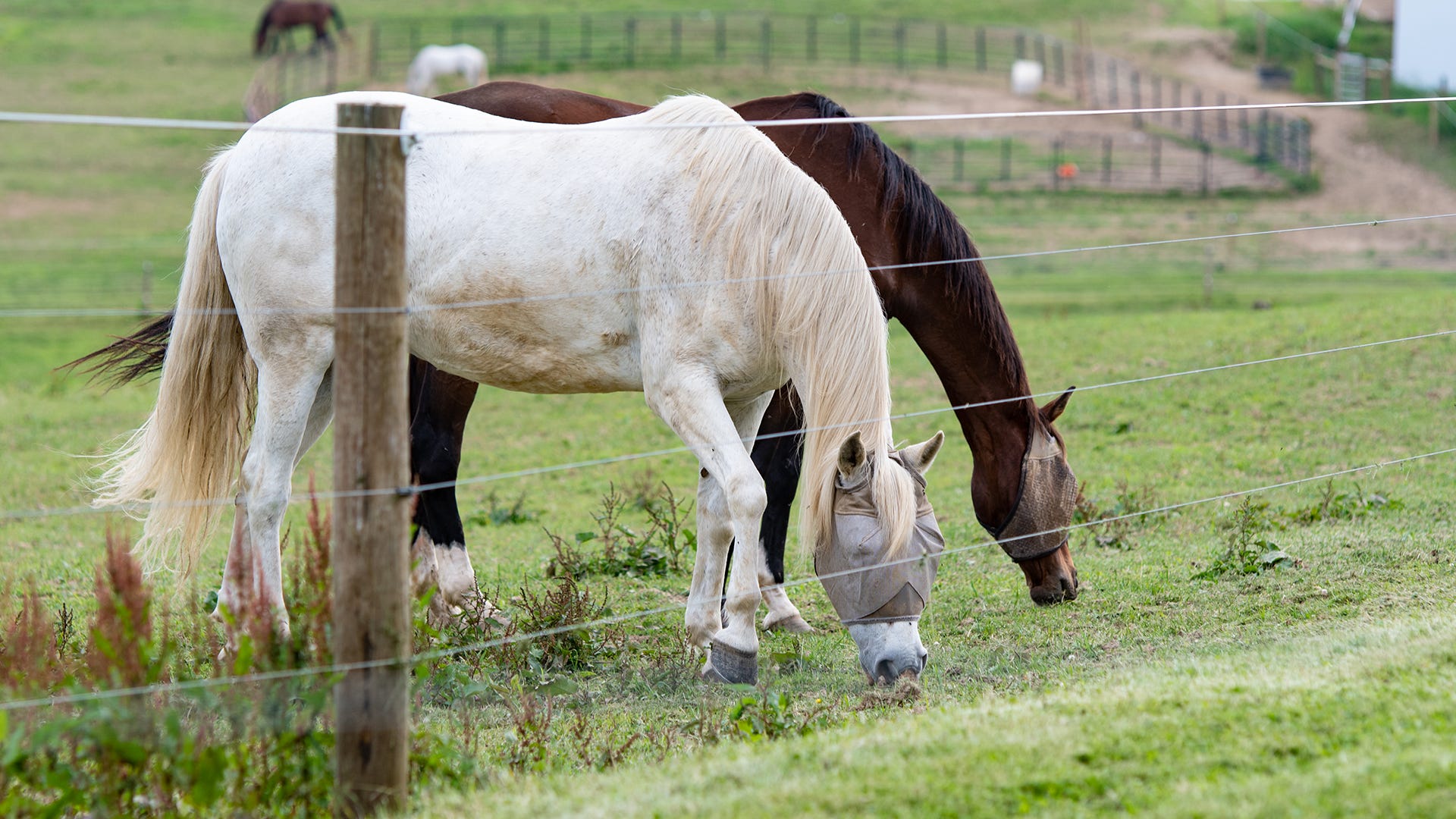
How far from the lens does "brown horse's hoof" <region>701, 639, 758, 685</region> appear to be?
459 cm

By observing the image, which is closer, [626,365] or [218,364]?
[626,365]

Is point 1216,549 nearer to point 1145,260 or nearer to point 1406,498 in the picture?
point 1406,498

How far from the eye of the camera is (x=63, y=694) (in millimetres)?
3398

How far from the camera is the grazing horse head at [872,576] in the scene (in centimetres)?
430

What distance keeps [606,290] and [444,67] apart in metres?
28.6

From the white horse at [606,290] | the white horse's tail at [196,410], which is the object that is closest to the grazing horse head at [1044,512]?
the white horse at [606,290]

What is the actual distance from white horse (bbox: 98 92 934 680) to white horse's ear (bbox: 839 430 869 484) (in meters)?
0.01

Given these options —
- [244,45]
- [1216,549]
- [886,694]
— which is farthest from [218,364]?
[244,45]

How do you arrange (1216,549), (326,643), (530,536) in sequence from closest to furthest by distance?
1. (326,643)
2. (1216,549)
3. (530,536)

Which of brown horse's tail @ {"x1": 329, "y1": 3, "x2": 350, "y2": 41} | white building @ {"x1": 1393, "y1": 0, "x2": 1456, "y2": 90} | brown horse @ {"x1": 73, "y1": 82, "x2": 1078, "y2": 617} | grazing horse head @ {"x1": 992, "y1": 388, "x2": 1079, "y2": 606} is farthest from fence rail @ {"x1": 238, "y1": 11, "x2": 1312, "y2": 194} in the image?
grazing horse head @ {"x1": 992, "y1": 388, "x2": 1079, "y2": 606}

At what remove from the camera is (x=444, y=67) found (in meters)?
31.1

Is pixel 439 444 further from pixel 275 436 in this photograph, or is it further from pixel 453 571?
pixel 275 436

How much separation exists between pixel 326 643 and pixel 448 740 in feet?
1.53

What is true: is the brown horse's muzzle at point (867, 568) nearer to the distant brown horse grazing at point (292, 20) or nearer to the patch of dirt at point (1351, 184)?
the patch of dirt at point (1351, 184)
